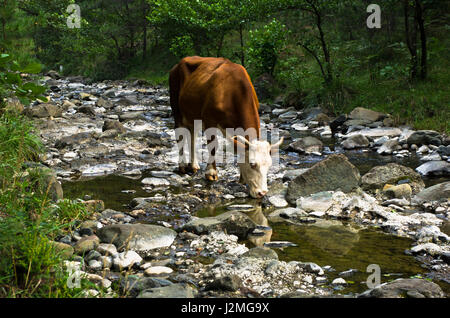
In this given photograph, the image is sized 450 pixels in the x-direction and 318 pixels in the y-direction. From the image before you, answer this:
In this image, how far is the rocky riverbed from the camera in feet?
14.4

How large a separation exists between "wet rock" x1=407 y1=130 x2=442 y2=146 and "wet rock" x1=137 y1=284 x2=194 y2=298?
9466 millimetres

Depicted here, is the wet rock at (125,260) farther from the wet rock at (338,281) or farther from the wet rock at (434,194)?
the wet rock at (434,194)

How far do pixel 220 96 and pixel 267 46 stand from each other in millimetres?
12992

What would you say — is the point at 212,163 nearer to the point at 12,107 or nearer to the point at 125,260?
the point at 125,260

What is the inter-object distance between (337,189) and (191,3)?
70.6 ft

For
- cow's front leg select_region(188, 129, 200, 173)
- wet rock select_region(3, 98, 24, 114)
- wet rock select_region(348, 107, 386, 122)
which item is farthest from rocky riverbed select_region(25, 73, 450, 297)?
wet rock select_region(348, 107, 386, 122)

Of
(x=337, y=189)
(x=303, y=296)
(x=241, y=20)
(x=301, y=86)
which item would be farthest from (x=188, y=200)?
(x=241, y=20)

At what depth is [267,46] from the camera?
67.4 feet

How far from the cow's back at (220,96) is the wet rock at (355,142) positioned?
4.41 m

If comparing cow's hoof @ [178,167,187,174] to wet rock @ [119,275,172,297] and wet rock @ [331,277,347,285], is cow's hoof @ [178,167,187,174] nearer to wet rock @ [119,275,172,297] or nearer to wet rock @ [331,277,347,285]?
wet rock @ [119,275,172,297]

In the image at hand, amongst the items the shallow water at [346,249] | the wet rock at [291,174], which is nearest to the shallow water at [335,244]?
the shallow water at [346,249]

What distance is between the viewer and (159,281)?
4.14 m

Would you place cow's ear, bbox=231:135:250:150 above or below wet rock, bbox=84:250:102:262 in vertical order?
above

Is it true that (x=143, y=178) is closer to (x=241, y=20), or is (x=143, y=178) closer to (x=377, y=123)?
(x=377, y=123)
